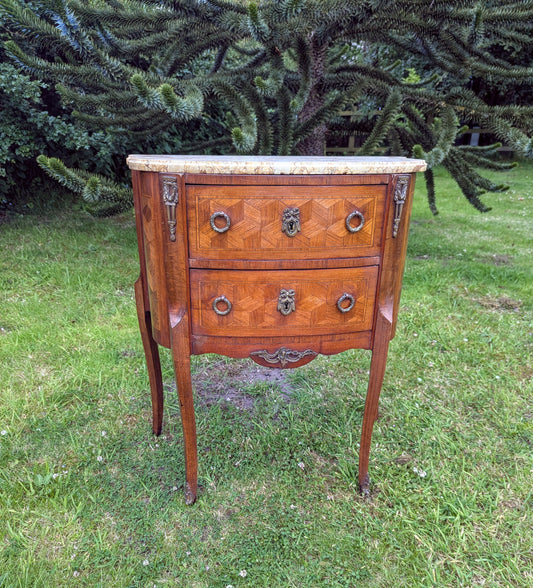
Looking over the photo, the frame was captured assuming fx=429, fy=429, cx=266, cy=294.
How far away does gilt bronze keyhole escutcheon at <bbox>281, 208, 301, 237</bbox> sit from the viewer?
4.74 feet

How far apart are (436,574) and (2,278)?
4.01 m

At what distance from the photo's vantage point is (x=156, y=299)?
1.67m

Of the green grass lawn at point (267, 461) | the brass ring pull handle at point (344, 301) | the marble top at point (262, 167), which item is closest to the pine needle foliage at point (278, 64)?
the green grass lawn at point (267, 461)

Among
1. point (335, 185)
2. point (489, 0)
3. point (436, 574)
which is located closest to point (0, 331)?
point (335, 185)

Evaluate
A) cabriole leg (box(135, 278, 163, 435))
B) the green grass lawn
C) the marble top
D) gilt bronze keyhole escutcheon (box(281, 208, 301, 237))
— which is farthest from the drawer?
the green grass lawn

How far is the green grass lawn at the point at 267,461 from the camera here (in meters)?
1.56

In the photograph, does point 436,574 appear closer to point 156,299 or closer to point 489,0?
point 156,299

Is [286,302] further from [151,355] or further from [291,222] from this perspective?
[151,355]

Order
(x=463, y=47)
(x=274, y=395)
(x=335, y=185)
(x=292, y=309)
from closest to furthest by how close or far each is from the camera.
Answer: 1. (x=335, y=185)
2. (x=292, y=309)
3. (x=274, y=395)
4. (x=463, y=47)

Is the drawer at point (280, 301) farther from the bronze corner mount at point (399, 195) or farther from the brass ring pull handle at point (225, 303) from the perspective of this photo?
the bronze corner mount at point (399, 195)

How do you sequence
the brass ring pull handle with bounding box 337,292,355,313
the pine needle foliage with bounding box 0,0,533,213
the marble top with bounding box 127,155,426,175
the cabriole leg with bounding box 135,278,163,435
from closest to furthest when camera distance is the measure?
the marble top with bounding box 127,155,426,175
the brass ring pull handle with bounding box 337,292,355,313
the cabriole leg with bounding box 135,278,163,435
the pine needle foliage with bounding box 0,0,533,213

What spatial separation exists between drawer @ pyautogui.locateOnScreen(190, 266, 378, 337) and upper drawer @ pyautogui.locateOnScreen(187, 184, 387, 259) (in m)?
0.08

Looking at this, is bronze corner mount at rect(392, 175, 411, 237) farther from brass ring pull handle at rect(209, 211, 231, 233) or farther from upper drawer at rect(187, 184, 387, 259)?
brass ring pull handle at rect(209, 211, 231, 233)

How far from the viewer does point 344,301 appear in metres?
1.60
